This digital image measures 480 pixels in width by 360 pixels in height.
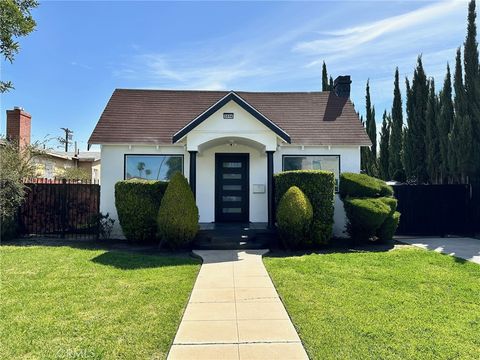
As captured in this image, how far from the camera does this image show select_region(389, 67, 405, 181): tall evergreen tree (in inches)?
840

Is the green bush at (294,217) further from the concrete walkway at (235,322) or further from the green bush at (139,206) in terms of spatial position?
the green bush at (139,206)


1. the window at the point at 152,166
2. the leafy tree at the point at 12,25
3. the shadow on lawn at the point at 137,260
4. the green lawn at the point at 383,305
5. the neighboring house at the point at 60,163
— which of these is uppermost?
the leafy tree at the point at 12,25

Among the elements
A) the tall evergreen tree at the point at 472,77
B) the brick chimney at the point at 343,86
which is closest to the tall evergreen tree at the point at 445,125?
the tall evergreen tree at the point at 472,77

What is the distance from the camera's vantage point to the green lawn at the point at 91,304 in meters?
3.97

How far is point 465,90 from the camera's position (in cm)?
1366

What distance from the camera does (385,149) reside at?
23.9 m

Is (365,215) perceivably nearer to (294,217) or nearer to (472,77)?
(294,217)

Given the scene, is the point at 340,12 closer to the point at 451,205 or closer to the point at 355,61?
the point at 355,61

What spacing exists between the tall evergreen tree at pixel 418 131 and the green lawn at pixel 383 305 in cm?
892

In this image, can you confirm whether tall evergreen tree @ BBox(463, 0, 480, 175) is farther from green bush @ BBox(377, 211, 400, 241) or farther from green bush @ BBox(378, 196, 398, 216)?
green bush @ BBox(377, 211, 400, 241)

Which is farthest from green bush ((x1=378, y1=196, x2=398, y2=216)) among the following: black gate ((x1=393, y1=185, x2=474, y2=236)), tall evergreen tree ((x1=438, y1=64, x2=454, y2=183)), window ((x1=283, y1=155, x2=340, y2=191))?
tall evergreen tree ((x1=438, y1=64, x2=454, y2=183))

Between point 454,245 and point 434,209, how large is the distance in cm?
233

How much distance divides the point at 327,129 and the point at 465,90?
5726mm

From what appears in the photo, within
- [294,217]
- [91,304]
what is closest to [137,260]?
[91,304]
